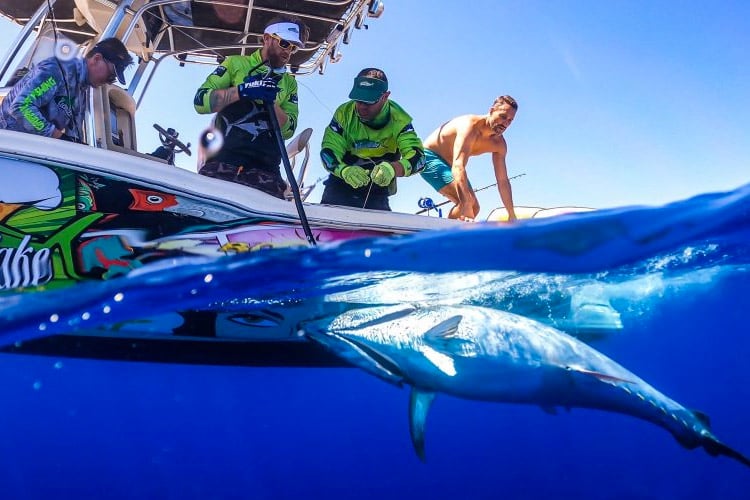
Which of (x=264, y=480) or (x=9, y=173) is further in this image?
(x=264, y=480)

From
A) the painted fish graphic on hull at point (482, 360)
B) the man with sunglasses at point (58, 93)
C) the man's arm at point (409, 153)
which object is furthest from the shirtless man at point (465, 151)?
the man with sunglasses at point (58, 93)

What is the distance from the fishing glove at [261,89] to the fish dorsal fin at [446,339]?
160 cm

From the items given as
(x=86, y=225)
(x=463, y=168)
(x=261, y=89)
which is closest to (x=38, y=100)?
(x=86, y=225)

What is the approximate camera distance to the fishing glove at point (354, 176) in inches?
136

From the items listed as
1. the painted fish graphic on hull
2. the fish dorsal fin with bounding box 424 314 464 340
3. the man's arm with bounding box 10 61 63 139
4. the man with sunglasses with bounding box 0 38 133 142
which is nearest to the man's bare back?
the painted fish graphic on hull

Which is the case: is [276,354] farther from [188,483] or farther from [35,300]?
[35,300]

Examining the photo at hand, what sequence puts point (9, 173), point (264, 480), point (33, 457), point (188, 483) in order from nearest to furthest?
1. point (9, 173)
2. point (33, 457)
3. point (188, 483)
4. point (264, 480)

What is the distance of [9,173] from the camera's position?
230 centimetres

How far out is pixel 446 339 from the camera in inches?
125

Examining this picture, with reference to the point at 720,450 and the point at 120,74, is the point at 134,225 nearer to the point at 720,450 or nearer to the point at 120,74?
the point at 120,74

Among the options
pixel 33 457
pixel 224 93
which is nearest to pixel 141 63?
pixel 224 93

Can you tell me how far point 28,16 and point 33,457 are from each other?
376 cm

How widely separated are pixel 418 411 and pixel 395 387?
24 cm

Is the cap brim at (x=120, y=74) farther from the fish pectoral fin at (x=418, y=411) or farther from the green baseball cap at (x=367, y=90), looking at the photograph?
the fish pectoral fin at (x=418, y=411)
